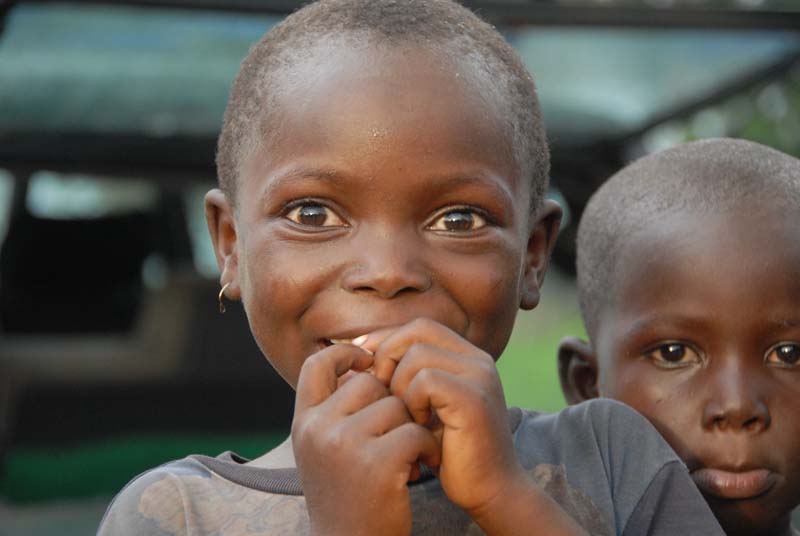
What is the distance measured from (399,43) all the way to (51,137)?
2736 mm

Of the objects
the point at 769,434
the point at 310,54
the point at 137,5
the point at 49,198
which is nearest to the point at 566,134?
the point at 137,5

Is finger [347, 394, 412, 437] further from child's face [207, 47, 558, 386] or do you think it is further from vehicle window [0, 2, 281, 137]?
vehicle window [0, 2, 281, 137]

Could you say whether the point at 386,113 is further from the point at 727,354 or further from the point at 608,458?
the point at 727,354

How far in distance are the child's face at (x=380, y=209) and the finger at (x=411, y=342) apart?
10cm

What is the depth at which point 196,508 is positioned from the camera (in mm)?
1882

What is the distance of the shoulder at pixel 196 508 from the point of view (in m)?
1.86

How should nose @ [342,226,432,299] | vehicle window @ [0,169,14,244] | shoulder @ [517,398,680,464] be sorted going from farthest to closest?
1. vehicle window @ [0,169,14,244]
2. shoulder @ [517,398,680,464]
3. nose @ [342,226,432,299]

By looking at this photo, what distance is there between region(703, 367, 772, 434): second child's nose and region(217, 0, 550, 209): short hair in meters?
0.55

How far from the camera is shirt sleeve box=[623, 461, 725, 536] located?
6.29 ft

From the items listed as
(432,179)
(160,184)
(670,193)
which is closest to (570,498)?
(432,179)

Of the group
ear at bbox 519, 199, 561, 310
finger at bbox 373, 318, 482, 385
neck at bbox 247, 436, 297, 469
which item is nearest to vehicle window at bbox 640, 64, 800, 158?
ear at bbox 519, 199, 561, 310

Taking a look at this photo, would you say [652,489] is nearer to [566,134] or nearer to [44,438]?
[566,134]

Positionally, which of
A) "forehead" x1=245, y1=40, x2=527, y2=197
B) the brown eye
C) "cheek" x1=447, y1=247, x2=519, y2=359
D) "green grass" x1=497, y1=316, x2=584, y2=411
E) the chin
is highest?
"forehead" x1=245, y1=40, x2=527, y2=197

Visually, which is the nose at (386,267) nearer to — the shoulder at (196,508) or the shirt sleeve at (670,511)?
the shoulder at (196,508)
